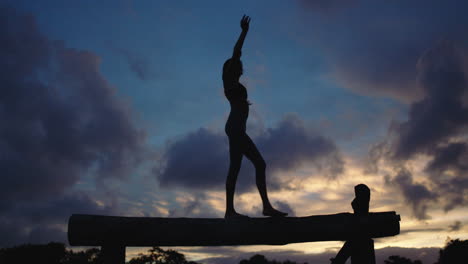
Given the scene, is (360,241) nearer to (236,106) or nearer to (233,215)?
(233,215)

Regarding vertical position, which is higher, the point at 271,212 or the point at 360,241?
the point at 271,212

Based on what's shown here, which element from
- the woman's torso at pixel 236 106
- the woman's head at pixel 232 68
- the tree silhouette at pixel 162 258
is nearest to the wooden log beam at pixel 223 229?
the woman's torso at pixel 236 106

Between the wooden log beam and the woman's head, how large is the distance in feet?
7.75

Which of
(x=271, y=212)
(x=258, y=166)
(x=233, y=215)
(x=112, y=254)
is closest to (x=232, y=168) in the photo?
(x=258, y=166)

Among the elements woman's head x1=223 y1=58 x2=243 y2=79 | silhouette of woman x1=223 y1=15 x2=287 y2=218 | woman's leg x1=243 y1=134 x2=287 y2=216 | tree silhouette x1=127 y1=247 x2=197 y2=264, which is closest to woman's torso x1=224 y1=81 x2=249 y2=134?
silhouette of woman x1=223 y1=15 x2=287 y2=218

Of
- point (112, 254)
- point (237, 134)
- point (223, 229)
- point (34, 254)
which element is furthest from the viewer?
point (34, 254)

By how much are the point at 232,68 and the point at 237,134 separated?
109cm

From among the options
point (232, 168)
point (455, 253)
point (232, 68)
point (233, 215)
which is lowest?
point (455, 253)

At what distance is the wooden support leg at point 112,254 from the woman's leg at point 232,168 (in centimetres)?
172

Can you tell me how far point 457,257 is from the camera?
26.6m

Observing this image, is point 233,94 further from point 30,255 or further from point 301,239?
point 30,255

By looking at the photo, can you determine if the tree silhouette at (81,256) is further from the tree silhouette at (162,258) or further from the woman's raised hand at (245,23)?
the woman's raised hand at (245,23)

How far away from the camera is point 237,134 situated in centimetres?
621

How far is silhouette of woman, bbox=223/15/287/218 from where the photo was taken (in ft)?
20.1
